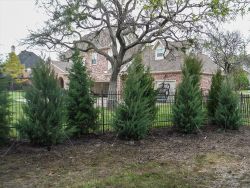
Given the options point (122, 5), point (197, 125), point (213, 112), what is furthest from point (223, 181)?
point (122, 5)

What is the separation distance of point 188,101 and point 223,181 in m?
4.16

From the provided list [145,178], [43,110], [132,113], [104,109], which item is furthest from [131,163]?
[104,109]

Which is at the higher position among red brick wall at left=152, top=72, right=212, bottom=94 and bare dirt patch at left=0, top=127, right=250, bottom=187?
red brick wall at left=152, top=72, right=212, bottom=94

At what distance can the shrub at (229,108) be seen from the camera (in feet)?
30.2

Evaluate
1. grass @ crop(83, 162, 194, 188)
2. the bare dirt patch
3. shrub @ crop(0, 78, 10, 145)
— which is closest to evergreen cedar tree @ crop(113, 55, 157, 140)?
the bare dirt patch

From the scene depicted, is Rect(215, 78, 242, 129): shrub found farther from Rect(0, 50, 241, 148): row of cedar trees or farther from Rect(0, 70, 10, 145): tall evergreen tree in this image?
Rect(0, 70, 10, 145): tall evergreen tree

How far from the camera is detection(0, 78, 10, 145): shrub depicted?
660cm

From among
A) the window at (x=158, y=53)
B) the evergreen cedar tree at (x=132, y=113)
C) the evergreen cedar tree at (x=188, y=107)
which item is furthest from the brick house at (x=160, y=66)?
the evergreen cedar tree at (x=132, y=113)

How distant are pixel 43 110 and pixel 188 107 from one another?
15.1 feet

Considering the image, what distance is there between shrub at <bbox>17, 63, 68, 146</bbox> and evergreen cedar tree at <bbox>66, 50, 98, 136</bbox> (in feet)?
2.59

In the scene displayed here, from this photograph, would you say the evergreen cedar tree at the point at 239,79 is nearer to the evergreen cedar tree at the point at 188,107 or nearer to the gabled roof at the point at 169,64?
the gabled roof at the point at 169,64

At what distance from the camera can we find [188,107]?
8469 millimetres

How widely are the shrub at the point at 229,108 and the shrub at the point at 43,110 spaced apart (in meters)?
5.70

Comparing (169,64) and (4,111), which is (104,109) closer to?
(4,111)
